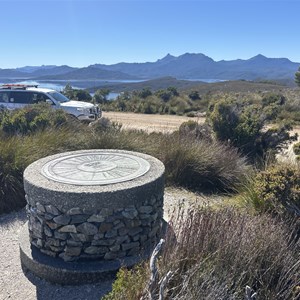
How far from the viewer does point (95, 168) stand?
202 inches

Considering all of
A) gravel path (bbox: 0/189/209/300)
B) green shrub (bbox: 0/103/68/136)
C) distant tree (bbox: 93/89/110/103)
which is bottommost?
distant tree (bbox: 93/89/110/103)

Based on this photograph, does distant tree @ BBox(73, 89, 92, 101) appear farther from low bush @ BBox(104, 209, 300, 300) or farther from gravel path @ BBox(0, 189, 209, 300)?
low bush @ BBox(104, 209, 300, 300)

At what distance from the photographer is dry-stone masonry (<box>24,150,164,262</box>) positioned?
13.5ft

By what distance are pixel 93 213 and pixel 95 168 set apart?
113 cm

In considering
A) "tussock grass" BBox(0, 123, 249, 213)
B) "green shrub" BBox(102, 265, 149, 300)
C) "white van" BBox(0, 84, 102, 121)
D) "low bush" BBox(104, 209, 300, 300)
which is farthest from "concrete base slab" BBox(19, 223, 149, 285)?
"white van" BBox(0, 84, 102, 121)

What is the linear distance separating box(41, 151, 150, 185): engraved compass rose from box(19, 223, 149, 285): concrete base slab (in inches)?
38.9

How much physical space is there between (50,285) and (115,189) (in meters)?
1.41

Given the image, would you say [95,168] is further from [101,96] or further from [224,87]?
[224,87]

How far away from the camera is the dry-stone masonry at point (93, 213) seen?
4.12m

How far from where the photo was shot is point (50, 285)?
4.20 m

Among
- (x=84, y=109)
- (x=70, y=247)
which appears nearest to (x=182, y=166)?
(x=70, y=247)

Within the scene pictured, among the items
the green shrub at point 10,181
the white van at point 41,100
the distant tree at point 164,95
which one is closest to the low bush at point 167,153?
the green shrub at point 10,181

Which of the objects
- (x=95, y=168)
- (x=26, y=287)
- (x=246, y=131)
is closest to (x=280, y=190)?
(x=95, y=168)

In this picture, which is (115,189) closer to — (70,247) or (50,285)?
(70,247)
